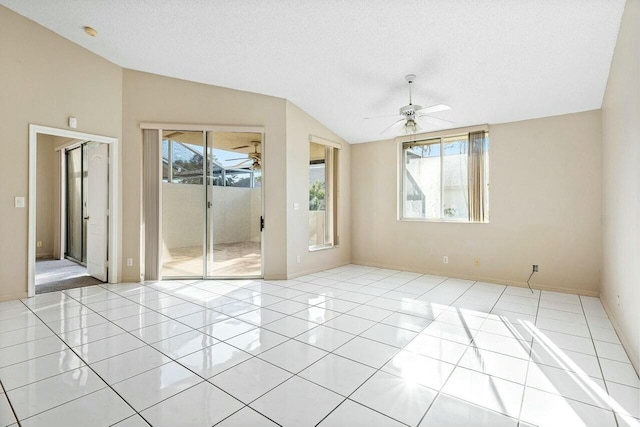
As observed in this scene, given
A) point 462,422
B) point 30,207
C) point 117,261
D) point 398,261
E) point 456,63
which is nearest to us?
point 462,422

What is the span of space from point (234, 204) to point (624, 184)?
4.94m

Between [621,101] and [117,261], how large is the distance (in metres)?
6.71

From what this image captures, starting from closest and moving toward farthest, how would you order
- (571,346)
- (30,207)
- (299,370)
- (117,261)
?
(299,370) < (571,346) < (30,207) < (117,261)

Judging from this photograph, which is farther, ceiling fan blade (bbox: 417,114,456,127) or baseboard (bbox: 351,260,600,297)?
ceiling fan blade (bbox: 417,114,456,127)

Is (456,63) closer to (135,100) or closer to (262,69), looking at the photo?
(262,69)

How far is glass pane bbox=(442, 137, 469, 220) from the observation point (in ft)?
17.6

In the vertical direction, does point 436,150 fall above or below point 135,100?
below

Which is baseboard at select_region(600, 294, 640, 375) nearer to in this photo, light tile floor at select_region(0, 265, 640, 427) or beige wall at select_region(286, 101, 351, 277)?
light tile floor at select_region(0, 265, 640, 427)

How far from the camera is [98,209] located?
202 inches

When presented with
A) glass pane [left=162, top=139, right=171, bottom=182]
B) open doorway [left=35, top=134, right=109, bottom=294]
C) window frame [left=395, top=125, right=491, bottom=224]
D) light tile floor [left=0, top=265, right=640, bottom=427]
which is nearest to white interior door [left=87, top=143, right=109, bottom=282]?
open doorway [left=35, top=134, right=109, bottom=294]

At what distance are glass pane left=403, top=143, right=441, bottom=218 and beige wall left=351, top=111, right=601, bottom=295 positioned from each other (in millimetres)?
283

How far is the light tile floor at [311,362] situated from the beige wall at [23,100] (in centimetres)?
61

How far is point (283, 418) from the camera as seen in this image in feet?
5.69

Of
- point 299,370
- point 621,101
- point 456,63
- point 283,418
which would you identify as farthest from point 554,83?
point 283,418
